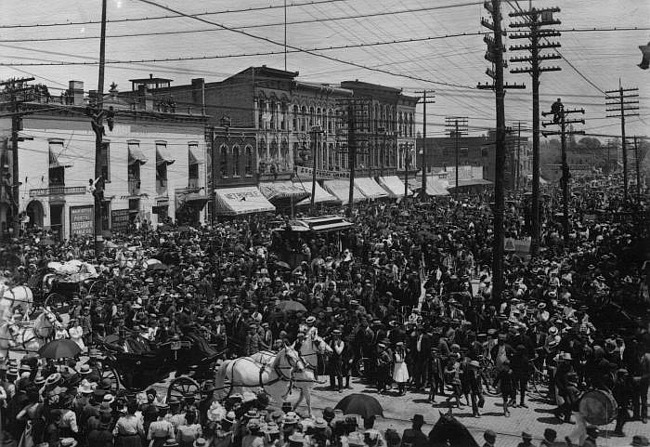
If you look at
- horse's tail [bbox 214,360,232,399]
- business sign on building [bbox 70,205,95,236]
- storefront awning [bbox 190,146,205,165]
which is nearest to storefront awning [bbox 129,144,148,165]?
business sign on building [bbox 70,205,95,236]

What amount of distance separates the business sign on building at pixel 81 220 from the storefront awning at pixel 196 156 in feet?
33.0

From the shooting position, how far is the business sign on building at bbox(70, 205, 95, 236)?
1495 inches

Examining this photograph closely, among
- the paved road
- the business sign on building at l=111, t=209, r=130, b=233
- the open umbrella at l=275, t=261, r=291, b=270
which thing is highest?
the business sign on building at l=111, t=209, r=130, b=233

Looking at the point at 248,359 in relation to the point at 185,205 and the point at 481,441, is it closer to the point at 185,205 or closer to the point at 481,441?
the point at 481,441

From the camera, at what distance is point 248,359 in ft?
43.0

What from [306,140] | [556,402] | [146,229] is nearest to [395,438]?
[556,402]

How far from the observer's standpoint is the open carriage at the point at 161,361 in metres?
13.5

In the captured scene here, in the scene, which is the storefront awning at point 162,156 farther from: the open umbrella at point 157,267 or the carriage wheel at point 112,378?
the carriage wheel at point 112,378

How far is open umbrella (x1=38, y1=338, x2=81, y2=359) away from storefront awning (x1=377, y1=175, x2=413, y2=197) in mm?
56326

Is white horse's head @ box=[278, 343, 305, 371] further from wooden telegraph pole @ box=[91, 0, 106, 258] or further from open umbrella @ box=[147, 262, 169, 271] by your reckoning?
wooden telegraph pole @ box=[91, 0, 106, 258]

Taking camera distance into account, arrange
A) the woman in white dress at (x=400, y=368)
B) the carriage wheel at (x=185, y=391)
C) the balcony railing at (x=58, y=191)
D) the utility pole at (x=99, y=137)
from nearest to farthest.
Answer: the carriage wheel at (x=185, y=391) → the woman in white dress at (x=400, y=368) → the utility pole at (x=99, y=137) → the balcony railing at (x=58, y=191)

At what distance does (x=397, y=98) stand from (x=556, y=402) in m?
64.8

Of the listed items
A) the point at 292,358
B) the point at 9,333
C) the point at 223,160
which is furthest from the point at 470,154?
the point at 292,358

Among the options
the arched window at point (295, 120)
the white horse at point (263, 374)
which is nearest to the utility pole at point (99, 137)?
the white horse at point (263, 374)
